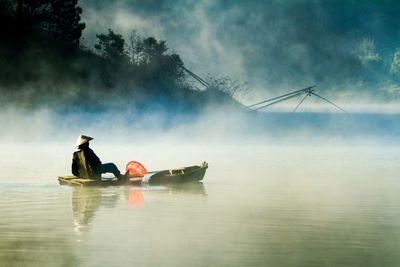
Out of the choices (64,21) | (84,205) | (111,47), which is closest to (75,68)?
(111,47)

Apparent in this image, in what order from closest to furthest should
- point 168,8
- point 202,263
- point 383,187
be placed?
1. point 202,263
2. point 383,187
3. point 168,8

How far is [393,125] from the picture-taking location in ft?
204

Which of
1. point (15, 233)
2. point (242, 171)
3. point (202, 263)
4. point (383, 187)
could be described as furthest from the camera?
point (242, 171)

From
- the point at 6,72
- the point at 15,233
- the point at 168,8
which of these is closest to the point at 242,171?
the point at 15,233

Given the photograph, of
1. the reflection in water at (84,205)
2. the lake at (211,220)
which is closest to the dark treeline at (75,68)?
the lake at (211,220)

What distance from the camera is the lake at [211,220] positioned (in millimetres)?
10969

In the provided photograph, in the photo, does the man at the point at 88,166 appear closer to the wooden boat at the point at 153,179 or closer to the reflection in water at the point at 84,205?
the wooden boat at the point at 153,179

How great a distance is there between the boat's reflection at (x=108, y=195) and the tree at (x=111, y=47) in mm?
32044

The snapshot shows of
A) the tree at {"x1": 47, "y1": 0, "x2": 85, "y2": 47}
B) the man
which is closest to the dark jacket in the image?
the man

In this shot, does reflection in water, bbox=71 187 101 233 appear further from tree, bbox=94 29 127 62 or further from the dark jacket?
tree, bbox=94 29 127 62

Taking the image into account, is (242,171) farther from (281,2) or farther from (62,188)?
(281,2)

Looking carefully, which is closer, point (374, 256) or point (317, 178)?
point (374, 256)

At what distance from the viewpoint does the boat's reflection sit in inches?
595

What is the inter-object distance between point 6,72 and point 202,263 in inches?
1592
